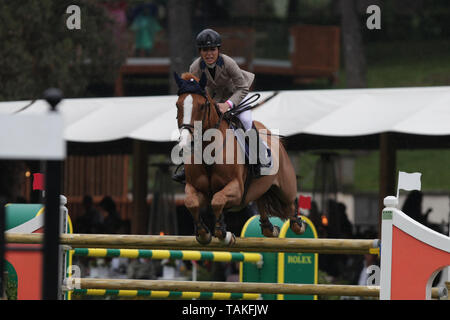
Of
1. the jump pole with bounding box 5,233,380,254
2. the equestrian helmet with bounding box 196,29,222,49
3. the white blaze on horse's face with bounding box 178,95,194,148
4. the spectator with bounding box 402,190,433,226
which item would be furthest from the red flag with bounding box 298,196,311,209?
the spectator with bounding box 402,190,433,226

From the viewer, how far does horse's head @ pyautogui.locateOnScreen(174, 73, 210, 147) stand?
633 centimetres

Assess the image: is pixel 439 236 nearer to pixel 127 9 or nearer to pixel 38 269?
pixel 38 269

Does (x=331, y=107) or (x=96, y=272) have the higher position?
(x=331, y=107)

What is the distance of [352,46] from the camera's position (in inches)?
1044

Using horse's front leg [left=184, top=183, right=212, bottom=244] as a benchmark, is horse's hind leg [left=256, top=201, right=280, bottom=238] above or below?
below

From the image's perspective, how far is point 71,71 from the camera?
701 inches

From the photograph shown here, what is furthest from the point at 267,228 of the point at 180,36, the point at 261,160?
the point at 180,36

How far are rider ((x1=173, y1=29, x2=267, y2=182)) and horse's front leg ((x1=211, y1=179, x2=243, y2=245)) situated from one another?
45 cm

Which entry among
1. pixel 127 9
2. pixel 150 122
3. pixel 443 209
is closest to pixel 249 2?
pixel 127 9

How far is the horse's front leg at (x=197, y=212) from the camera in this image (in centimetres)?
657

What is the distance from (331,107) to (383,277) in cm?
692

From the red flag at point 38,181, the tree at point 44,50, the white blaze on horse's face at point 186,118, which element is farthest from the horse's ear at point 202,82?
the tree at point 44,50

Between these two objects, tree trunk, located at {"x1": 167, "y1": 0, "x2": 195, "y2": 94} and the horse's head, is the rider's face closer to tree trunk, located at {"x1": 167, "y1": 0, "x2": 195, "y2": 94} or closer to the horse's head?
the horse's head

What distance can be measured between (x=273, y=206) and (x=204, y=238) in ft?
3.85
